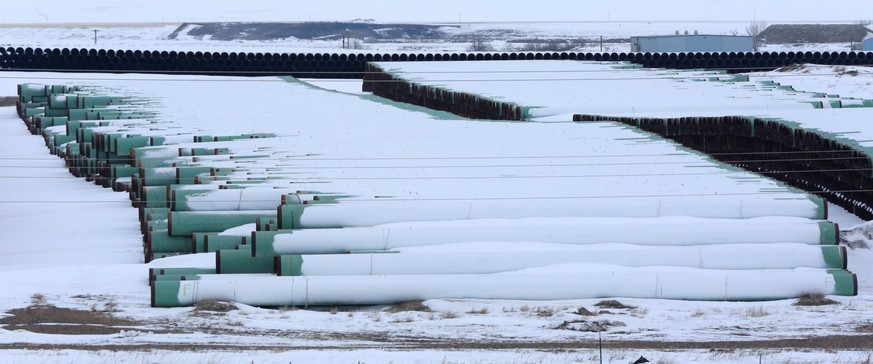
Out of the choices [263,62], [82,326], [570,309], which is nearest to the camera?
[82,326]

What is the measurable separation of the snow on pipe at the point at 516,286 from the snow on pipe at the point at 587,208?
1509mm

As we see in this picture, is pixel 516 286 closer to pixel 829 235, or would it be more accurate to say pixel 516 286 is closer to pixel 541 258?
pixel 541 258

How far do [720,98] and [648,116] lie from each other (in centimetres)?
540

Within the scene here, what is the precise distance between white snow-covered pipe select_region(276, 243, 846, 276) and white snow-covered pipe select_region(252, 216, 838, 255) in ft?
0.53

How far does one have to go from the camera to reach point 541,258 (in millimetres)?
17547

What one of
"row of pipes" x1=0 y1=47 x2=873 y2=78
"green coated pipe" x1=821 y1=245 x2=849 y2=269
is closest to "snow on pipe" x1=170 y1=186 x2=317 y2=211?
"green coated pipe" x1=821 y1=245 x2=849 y2=269

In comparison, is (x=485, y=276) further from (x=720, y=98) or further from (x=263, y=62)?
(x=263, y=62)

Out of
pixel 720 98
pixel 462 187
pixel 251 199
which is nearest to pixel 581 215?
pixel 462 187

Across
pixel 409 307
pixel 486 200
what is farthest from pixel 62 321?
pixel 486 200

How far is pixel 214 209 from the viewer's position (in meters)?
20.5

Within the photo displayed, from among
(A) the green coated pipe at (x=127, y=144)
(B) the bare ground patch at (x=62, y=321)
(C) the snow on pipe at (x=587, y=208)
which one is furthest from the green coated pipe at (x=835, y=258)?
(A) the green coated pipe at (x=127, y=144)

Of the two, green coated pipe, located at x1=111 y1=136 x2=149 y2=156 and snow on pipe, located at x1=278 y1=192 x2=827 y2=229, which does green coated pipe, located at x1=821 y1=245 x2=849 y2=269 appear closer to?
snow on pipe, located at x1=278 y1=192 x2=827 y2=229

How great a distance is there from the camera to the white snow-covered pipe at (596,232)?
58.4 feet

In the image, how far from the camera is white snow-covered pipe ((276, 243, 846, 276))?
17.2 m
